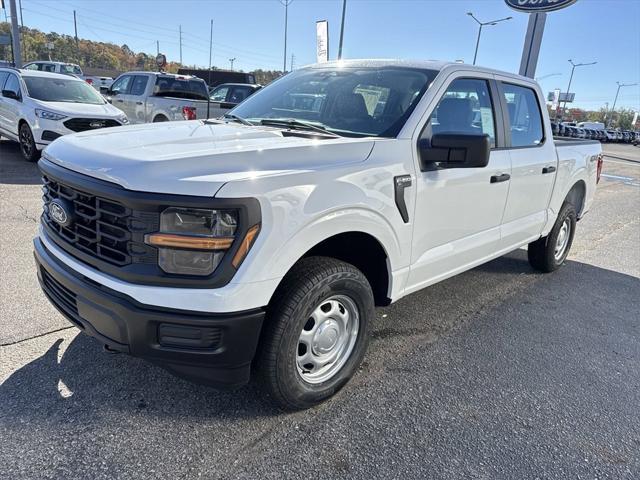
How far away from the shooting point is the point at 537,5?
12.7m

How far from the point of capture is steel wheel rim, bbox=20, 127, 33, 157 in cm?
920

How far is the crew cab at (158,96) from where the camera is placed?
11.1 meters

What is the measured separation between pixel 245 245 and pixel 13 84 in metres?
10.1

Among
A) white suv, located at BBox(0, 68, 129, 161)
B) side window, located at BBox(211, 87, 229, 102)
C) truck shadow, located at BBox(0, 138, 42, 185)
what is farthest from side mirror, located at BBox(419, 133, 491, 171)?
side window, located at BBox(211, 87, 229, 102)

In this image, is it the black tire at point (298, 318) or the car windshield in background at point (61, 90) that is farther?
the car windshield in background at point (61, 90)

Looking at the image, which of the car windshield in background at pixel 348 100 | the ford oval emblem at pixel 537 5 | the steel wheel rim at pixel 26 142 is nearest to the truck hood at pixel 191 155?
the car windshield in background at pixel 348 100

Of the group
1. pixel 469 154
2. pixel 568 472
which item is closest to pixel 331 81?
pixel 469 154

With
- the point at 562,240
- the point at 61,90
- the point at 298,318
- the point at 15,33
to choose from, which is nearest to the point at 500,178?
the point at 298,318

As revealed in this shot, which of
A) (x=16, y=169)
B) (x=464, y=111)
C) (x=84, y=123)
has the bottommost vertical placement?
(x=16, y=169)

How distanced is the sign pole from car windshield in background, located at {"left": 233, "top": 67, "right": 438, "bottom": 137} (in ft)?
36.7

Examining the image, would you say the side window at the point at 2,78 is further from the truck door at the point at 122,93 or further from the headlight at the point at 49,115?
the truck door at the point at 122,93

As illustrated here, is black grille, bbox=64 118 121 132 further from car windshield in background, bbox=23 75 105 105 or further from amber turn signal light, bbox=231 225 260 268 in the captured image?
amber turn signal light, bbox=231 225 260 268

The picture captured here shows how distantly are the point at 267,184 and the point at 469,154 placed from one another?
4.04 ft

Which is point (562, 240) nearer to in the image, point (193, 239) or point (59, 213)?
point (193, 239)
